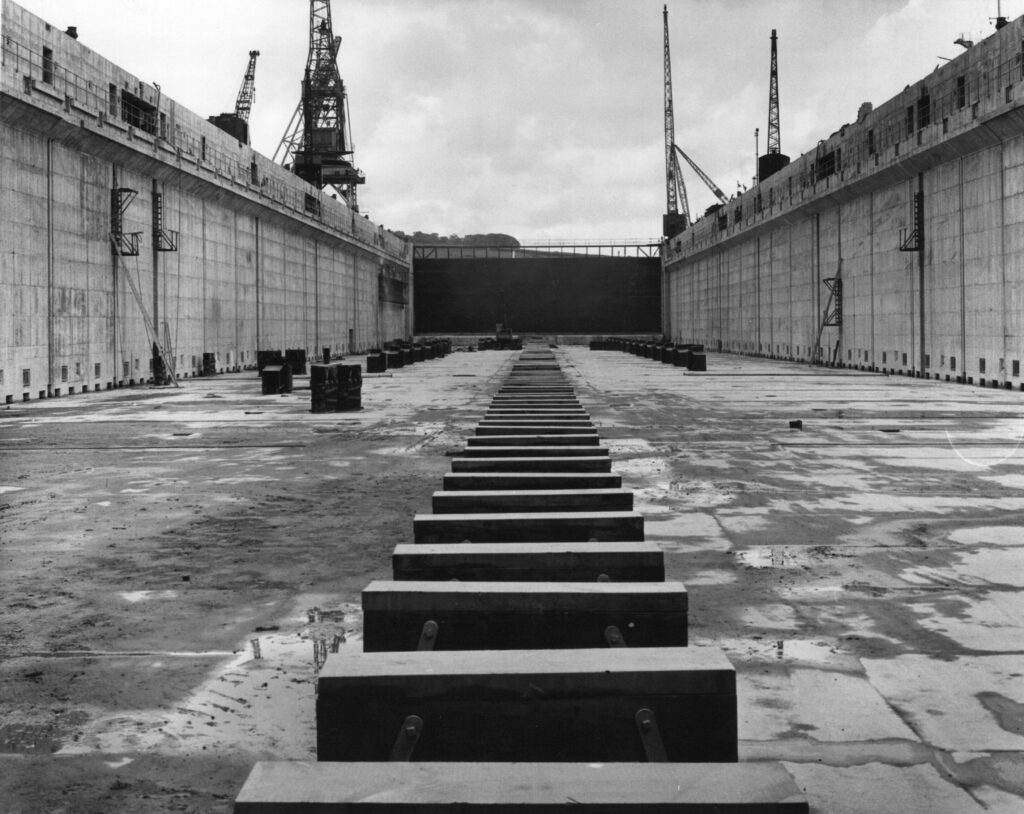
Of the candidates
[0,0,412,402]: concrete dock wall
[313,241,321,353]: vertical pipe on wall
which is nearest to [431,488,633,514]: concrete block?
[0,0,412,402]: concrete dock wall

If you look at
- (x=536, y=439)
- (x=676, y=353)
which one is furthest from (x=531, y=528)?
(x=676, y=353)

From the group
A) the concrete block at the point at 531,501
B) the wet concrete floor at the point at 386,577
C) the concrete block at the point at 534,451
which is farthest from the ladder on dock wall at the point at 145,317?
the concrete block at the point at 531,501

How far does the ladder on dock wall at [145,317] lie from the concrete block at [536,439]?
26.9 meters

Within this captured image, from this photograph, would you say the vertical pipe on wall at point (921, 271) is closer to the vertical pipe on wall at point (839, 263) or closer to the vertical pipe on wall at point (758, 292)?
the vertical pipe on wall at point (839, 263)

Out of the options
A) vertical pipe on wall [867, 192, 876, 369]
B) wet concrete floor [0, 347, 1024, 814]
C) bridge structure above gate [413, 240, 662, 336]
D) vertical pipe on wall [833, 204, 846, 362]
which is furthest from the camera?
bridge structure above gate [413, 240, 662, 336]

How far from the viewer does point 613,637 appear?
3533 mm

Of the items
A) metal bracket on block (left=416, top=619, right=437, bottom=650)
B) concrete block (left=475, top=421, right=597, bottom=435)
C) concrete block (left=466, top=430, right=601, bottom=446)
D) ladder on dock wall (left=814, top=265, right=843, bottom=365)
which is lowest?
metal bracket on block (left=416, top=619, right=437, bottom=650)

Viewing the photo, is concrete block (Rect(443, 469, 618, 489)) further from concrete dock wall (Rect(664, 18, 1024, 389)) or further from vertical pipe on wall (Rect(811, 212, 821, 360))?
vertical pipe on wall (Rect(811, 212, 821, 360))

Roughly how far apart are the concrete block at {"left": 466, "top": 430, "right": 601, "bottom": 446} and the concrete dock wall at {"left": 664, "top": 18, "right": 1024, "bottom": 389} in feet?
78.7

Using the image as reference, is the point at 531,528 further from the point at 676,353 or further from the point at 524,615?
the point at 676,353

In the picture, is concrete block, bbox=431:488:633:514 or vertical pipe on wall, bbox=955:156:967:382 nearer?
concrete block, bbox=431:488:633:514

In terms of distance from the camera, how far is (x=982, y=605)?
5.97 metres

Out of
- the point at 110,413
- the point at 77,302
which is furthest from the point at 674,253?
the point at 110,413

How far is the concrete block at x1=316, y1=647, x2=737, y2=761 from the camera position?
2854 mm
